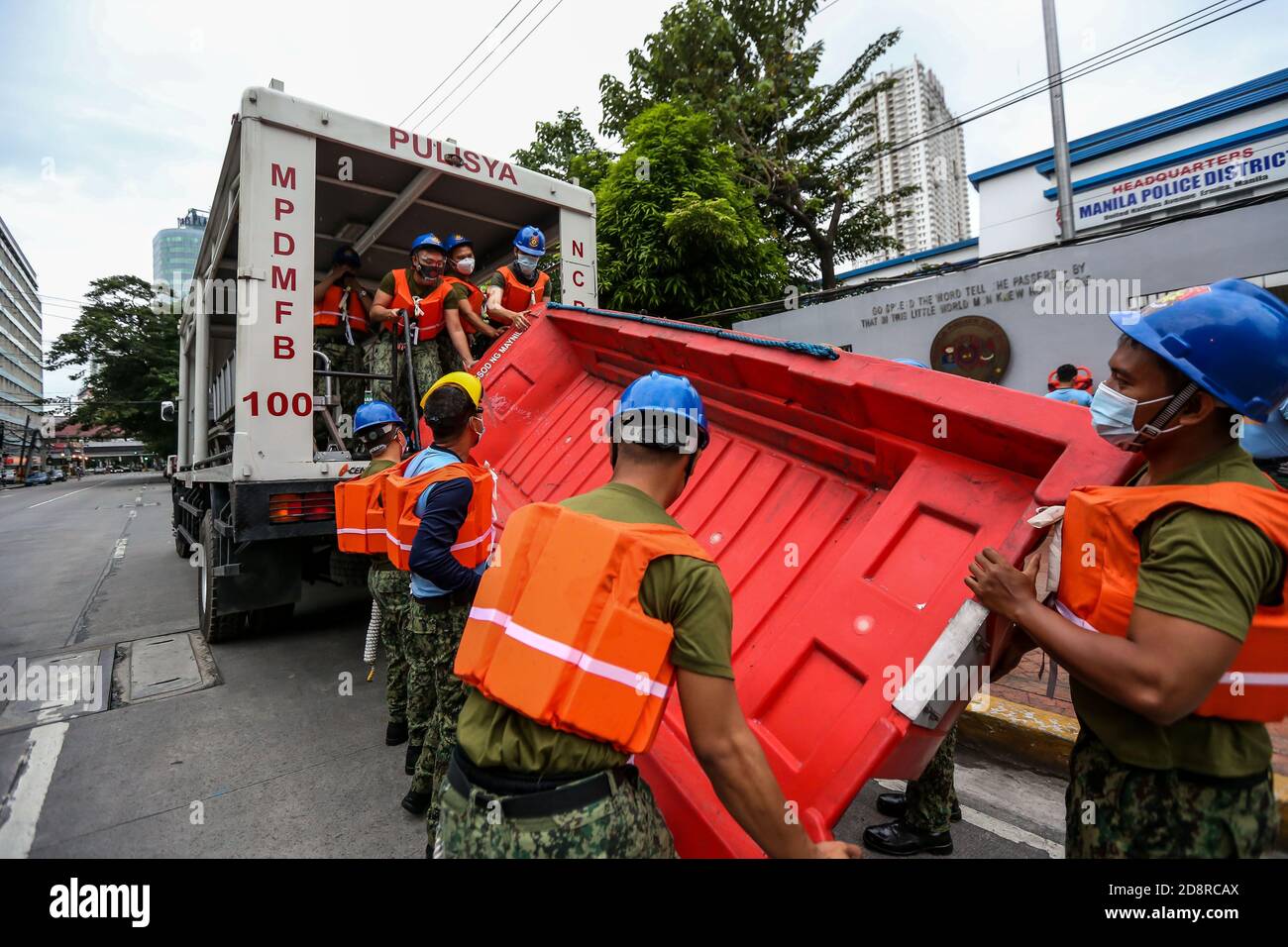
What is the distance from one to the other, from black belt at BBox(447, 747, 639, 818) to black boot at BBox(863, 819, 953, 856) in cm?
173

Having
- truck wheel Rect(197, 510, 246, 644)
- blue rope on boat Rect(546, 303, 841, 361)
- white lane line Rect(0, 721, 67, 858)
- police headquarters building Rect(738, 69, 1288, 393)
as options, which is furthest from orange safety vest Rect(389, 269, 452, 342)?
police headquarters building Rect(738, 69, 1288, 393)

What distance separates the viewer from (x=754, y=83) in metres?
13.6

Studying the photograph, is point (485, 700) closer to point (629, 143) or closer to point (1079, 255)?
point (1079, 255)

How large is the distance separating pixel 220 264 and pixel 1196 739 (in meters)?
6.77

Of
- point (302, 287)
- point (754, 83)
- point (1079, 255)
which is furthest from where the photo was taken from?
point (754, 83)

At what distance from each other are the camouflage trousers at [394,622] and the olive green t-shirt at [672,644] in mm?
2022

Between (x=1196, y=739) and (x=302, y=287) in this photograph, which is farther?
(x=302, y=287)

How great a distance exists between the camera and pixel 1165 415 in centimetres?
118

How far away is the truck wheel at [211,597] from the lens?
4395 millimetres

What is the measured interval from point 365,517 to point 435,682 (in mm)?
972

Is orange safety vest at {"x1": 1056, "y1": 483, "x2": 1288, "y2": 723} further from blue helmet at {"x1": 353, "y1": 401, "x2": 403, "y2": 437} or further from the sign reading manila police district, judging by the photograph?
the sign reading manila police district

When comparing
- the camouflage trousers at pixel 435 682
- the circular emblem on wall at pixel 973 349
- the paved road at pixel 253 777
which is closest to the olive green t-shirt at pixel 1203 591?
the paved road at pixel 253 777

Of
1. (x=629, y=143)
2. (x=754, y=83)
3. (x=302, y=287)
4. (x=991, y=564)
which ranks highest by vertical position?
(x=754, y=83)

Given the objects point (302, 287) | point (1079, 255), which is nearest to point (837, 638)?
point (302, 287)
